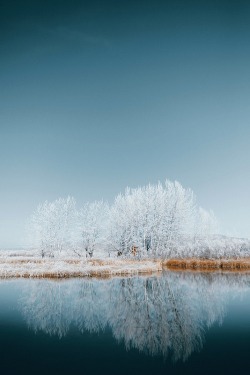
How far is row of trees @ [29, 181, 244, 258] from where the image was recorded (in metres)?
55.2

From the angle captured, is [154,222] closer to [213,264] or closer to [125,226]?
[125,226]

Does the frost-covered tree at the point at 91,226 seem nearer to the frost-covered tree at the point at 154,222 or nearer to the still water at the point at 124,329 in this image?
the frost-covered tree at the point at 154,222

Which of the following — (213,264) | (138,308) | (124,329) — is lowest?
(124,329)

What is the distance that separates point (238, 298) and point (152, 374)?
14.1 m

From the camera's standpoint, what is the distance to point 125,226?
59.6 m

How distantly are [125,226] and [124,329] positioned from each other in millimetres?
45188

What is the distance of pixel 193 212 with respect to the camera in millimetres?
60406

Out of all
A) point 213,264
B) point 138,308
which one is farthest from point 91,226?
point 138,308

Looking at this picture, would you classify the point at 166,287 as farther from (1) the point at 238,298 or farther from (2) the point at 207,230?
(2) the point at 207,230

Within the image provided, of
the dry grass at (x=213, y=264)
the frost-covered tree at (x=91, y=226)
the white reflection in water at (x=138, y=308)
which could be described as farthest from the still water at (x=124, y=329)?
the frost-covered tree at (x=91, y=226)

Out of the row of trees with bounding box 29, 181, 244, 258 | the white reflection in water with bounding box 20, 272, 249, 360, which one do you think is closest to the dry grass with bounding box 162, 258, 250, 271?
the row of trees with bounding box 29, 181, 244, 258

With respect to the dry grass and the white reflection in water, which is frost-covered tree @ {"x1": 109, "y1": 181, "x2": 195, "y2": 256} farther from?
the white reflection in water

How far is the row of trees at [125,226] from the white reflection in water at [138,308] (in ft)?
85.5

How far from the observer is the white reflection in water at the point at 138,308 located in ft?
43.3
